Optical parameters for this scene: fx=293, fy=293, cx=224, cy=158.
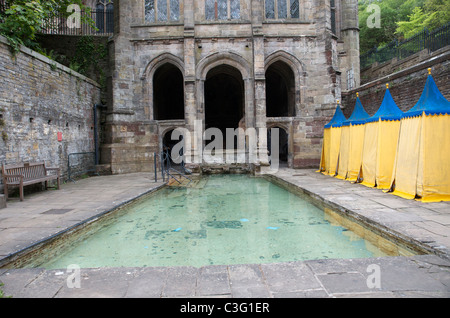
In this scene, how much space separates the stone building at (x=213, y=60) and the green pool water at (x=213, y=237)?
23.3 ft

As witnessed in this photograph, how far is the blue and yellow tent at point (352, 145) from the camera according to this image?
31.3 feet

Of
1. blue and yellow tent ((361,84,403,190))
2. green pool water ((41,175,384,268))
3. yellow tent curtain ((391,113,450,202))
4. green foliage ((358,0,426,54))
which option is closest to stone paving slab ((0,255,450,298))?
green pool water ((41,175,384,268))

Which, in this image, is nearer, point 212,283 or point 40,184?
point 212,283

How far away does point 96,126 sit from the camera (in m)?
13.6

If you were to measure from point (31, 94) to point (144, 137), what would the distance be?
5.85m

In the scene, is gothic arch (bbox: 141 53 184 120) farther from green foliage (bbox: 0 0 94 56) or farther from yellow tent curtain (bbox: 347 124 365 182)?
yellow tent curtain (bbox: 347 124 365 182)

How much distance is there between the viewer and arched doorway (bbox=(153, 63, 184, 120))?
16.1 m

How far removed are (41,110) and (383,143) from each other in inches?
406

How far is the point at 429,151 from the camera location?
6508 millimetres

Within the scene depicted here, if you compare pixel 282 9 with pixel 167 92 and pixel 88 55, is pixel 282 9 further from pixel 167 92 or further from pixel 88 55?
pixel 88 55

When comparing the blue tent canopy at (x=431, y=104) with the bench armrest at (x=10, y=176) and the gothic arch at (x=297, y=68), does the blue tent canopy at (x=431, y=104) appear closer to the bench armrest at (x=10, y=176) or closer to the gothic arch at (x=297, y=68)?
the gothic arch at (x=297, y=68)
